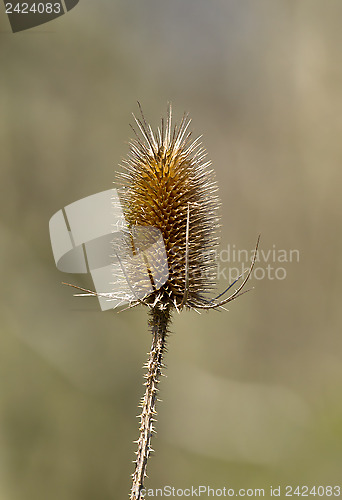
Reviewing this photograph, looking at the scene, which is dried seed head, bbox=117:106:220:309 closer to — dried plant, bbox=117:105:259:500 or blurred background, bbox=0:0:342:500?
dried plant, bbox=117:105:259:500

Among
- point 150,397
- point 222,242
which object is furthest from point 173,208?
point 222,242

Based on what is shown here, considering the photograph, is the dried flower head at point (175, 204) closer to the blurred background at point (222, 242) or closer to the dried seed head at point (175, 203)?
the dried seed head at point (175, 203)

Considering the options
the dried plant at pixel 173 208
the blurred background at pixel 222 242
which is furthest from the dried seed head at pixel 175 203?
the blurred background at pixel 222 242

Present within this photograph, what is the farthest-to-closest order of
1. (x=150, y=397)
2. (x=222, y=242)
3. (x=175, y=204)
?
(x=222, y=242) < (x=175, y=204) < (x=150, y=397)

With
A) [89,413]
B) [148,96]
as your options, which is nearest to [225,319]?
[89,413]

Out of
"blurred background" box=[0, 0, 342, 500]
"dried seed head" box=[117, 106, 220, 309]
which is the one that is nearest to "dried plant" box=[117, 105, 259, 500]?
"dried seed head" box=[117, 106, 220, 309]

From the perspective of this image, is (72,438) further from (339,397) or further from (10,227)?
(339,397)

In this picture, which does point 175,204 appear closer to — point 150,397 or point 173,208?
point 173,208
